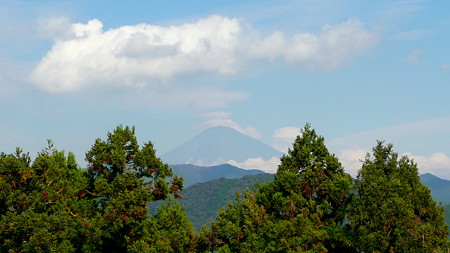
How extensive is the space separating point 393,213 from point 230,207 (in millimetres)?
13722

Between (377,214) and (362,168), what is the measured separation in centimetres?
514

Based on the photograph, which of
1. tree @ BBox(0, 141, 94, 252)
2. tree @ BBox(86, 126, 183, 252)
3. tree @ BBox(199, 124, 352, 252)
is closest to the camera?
tree @ BBox(0, 141, 94, 252)

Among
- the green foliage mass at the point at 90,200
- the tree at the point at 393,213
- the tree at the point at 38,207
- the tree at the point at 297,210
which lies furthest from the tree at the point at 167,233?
the tree at the point at 393,213

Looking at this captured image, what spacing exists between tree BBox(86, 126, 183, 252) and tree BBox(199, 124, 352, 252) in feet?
19.2

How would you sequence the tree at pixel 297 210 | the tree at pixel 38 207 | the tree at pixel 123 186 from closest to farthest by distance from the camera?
the tree at pixel 38 207 → the tree at pixel 123 186 → the tree at pixel 297 210

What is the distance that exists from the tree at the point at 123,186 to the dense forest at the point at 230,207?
8 centimetres

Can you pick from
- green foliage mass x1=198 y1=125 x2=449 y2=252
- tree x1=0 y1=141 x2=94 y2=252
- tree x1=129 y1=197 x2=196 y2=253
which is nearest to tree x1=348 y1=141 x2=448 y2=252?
green foliage mass x1=198 y1=125 x2=449 y2=252

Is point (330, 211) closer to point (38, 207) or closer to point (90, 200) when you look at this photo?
point (90, 200)

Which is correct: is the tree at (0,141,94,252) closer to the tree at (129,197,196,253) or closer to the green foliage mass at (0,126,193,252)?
the green foliage mass at (0,126,193,252)

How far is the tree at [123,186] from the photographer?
140 feet

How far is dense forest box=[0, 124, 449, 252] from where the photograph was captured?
1668 inches

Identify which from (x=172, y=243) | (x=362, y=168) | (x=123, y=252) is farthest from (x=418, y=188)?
(x=123, y=252)

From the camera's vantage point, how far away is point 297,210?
4778cm

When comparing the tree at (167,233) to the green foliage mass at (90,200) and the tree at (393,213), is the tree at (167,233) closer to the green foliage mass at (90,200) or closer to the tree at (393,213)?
the green foliage mass at (90,200)
